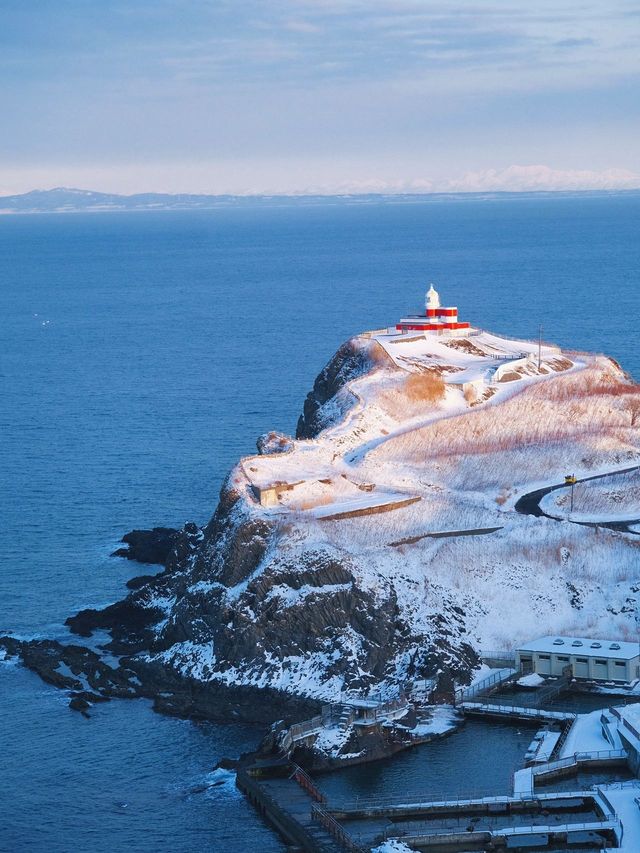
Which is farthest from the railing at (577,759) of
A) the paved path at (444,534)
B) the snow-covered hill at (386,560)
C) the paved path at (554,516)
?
the paved path at (554,516)

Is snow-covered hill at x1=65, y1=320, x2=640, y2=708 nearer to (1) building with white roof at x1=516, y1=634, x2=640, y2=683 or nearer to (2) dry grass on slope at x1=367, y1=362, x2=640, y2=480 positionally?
(2) dry grass on slope at x1=367, y1=362, x2=640, y2=480

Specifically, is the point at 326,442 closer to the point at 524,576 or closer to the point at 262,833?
the point at 524,576

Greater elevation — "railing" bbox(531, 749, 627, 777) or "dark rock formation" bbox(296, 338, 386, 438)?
"dark rock formation" bbox(296, 338, 386, 438)

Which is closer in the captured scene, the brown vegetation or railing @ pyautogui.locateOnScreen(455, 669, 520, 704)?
railing @ pyautogui.locateOnScreen(455, 669, 520, 704)

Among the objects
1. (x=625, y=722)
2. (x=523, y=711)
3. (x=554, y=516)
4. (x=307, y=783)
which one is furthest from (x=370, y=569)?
(x=625, y=722)

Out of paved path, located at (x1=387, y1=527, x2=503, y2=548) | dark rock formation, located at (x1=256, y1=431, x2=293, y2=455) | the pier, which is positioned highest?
dark rock formation, located at (x1=256, y1=431, x2=293, y2=455)

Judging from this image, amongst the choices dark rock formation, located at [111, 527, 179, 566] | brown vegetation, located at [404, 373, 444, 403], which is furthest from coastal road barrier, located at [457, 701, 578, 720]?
brown vegetation, located at [404, 373, 444, 403]

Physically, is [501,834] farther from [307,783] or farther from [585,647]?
[585,647]
